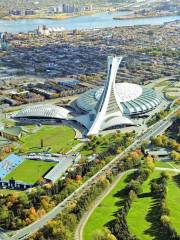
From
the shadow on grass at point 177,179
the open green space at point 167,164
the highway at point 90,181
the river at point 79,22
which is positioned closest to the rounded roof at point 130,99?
the highway at point 90,181

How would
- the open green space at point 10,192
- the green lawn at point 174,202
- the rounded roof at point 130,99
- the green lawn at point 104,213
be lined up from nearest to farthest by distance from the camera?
the green lawn at point 104,213 < the green lawn at point 174,202 < the open green space at point 10,192 < the rounded roof at point 130,99

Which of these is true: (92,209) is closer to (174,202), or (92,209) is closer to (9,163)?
(174,202)

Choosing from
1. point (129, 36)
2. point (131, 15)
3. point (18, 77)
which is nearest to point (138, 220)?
point (18, 77)

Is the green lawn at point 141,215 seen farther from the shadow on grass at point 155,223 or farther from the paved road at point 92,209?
the paved road at point 92,209

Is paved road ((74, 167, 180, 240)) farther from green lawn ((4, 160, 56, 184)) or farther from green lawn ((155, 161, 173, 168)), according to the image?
green lawn ((4, 160, 56, 184))

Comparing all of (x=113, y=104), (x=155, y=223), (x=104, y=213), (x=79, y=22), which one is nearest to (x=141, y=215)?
(x=155, y=223)

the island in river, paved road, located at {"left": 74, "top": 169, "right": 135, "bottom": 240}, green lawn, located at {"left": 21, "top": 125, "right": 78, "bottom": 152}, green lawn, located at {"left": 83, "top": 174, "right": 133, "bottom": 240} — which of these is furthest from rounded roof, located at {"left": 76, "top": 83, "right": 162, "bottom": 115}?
the island in river
